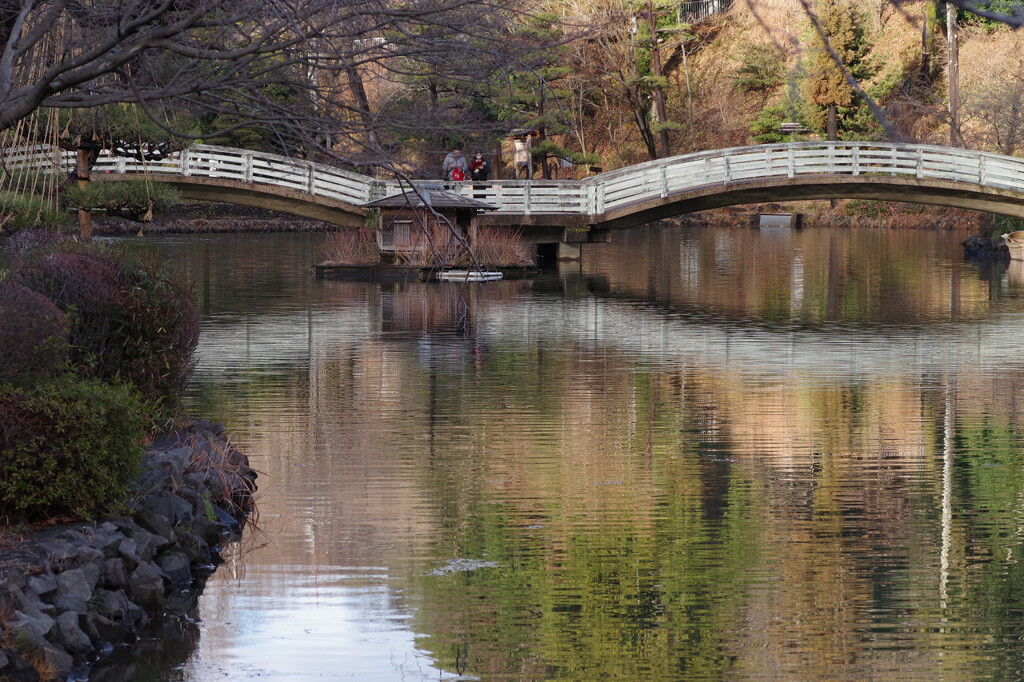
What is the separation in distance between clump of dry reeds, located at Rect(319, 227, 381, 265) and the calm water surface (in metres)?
9.66

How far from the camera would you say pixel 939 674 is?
6828mm

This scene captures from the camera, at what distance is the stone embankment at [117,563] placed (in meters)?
6.72

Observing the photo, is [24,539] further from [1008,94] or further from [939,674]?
[1008,94]

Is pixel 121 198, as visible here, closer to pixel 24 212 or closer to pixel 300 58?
pixel 24 212

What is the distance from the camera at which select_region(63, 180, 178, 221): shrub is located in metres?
27.0

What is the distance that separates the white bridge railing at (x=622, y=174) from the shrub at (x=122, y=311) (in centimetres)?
2195

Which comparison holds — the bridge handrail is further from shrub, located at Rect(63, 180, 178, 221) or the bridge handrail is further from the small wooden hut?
shrub, located at Rect(63, 180, 178, 221)

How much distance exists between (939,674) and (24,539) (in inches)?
188

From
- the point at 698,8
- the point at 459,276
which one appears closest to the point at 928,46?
the point at 698,8

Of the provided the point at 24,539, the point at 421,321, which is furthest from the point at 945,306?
the point at 24,539

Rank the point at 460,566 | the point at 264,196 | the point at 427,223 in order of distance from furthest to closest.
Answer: the point at 264,196
the point at 427,223
the point at 460,566

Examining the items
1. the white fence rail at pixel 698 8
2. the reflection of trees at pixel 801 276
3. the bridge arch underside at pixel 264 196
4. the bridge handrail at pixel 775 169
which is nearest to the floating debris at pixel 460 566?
the reflection of trees at pixel 801 276

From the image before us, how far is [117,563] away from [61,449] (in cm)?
70

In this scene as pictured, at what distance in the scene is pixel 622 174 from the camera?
118 feet
